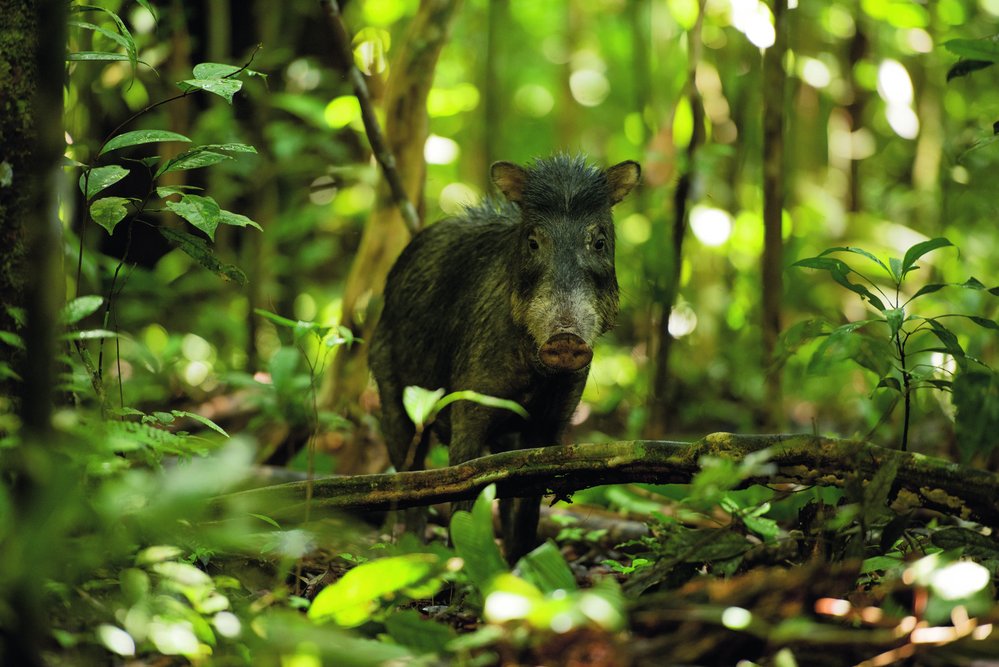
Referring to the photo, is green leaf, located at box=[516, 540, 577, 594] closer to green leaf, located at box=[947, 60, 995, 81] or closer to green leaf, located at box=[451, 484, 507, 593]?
green leaf, located at box=[451, 484, 507, 593]

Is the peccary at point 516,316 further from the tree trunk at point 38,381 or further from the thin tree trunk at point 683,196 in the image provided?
the tree trunk at point 38,381

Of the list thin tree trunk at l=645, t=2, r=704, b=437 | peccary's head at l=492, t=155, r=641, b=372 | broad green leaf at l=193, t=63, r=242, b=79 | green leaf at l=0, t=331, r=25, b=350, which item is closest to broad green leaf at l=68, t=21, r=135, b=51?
broad green leaf at l=193, t=63, r=242, b=79

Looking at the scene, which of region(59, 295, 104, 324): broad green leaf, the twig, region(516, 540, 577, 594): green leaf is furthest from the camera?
the twig

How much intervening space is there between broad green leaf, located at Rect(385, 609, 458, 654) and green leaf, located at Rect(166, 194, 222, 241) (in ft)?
5.10

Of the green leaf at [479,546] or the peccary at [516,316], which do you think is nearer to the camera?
the green leaf at [479,546]

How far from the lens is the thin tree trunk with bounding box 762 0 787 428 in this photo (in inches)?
251

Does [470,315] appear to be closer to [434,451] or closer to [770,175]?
[434,451]

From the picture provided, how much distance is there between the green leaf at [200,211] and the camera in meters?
3.42

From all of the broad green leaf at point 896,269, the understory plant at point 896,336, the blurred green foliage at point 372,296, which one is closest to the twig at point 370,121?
the blurred green foliage at point 372,296

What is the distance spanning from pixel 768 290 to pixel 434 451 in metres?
2.55

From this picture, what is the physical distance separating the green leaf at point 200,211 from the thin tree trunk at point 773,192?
3.98m

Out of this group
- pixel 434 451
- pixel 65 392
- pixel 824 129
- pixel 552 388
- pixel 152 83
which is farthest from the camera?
pixel 824 129

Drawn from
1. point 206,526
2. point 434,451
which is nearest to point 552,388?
point 434,451

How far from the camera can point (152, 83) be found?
337 inches
